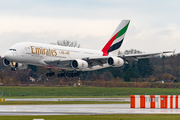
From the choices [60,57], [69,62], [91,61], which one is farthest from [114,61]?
[60,57]

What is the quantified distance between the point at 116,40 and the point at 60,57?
15.3 meters

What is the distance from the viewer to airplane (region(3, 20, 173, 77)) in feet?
163

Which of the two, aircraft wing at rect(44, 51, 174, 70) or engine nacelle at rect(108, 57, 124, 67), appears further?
engine nacelle at rect(108, 57, 124, 67)

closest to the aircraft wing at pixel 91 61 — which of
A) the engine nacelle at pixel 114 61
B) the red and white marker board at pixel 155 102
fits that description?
the engine nacelle at pixel 114 61

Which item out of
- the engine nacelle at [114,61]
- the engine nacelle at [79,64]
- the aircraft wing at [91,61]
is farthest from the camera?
the engine nacelle at [114,61]

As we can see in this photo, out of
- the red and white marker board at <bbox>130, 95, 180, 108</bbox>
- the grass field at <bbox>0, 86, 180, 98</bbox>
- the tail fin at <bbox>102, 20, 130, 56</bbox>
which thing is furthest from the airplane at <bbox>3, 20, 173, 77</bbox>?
the red and white marker board at <bbox>130, 95, 180, 108</bbox>

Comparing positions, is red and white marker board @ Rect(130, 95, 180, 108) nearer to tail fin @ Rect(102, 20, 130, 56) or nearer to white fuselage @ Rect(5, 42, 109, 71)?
white fuselage @ Rect(5, 42, 109, 71)

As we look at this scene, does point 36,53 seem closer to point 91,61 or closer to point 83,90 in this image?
point 91,61

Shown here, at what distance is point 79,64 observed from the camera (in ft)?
177

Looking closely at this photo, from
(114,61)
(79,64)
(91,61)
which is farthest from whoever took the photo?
(91,61)

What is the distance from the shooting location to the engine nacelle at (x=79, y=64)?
54000mm

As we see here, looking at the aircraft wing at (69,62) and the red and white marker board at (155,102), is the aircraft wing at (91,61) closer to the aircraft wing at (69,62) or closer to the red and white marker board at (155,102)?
the aircraft wing at (69,62)

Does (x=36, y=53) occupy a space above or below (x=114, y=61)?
above

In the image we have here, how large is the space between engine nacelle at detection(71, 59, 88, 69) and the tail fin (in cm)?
987
